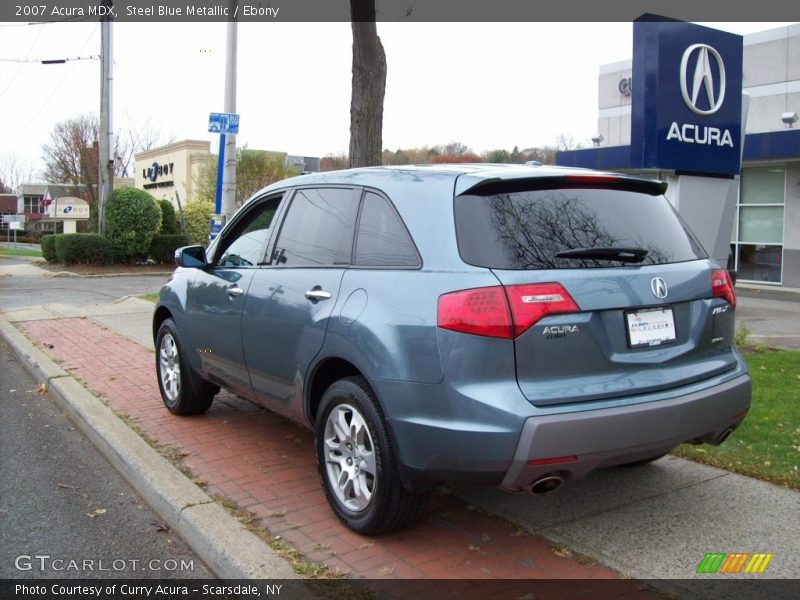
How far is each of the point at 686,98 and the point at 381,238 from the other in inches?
296

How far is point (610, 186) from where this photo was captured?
151 inches

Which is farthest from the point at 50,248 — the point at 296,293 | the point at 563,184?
the point at 563,184

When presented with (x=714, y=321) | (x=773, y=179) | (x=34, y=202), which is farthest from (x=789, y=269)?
(x=34, y=202)

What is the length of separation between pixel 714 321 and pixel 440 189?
155 cm

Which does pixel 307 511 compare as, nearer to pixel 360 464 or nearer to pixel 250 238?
pixel 360 464

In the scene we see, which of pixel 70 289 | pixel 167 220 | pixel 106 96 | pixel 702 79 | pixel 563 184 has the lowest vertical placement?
pixel 70 289

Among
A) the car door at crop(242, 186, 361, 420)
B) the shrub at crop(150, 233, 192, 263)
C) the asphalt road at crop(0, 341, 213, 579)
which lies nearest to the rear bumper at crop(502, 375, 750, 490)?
the car door at crop(242, 186, 361, 420)

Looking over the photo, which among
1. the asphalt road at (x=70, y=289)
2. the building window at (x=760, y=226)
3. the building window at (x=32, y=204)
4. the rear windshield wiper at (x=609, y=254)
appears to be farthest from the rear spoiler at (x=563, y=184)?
the building window at (x=32, y=204)

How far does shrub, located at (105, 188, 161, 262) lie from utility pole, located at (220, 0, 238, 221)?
14.3m

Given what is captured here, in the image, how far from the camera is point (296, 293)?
4.29 meters

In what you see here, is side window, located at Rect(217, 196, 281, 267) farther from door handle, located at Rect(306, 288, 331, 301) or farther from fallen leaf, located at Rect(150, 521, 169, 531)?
fallen leaf, located at Rect(150, 521, 169, 531)

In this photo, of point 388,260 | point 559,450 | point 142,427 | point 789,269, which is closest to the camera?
point 559,450

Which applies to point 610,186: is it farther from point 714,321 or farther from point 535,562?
point 535,562

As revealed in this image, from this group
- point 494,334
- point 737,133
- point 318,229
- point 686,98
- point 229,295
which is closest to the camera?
point 494,334
